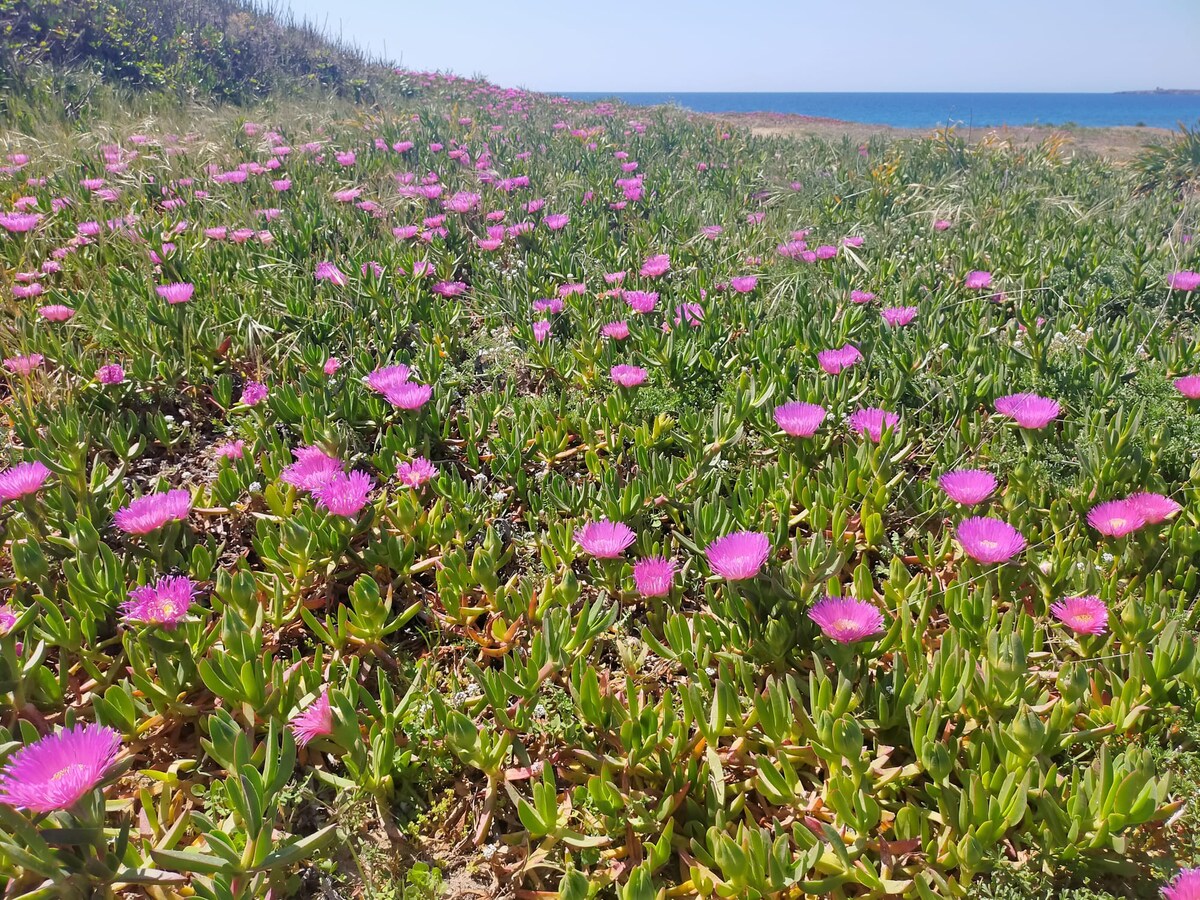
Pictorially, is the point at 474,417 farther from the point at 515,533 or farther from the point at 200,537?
the point at 200,537

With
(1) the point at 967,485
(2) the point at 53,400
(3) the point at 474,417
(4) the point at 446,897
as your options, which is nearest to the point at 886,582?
(1) the point at 967,485

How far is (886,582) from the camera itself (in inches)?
62.7

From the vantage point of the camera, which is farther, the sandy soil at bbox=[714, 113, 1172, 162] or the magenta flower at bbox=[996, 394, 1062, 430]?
the sandy soil at bbox=[714, 113, 1172, 162]

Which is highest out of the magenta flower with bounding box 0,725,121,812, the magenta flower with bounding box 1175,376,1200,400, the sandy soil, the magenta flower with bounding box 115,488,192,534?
the sandy soil

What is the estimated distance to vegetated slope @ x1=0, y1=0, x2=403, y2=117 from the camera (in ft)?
26.2

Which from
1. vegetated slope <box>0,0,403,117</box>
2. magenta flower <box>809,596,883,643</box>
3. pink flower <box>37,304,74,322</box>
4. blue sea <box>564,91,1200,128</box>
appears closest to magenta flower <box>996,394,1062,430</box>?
magenta flower <box>809,596,883,643</box>

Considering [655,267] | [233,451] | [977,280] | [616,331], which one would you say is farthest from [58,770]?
[977,280]

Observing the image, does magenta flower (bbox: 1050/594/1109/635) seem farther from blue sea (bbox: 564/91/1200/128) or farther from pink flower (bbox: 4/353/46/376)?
blue sea (bbox: 564/91/1200/128)

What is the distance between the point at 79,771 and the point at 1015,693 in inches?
55.8

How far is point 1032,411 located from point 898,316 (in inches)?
34.0

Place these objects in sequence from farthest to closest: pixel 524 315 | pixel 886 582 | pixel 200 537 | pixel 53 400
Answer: pixel 524 315, pixel 53 400, pixel 200 537, pixel 886 582

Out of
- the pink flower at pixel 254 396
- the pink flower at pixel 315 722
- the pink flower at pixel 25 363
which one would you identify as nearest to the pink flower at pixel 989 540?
the pink flower at pixel 315 722

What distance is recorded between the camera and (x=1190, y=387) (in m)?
1.97

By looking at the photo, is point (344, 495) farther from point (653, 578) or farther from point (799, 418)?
point (799, 418)
